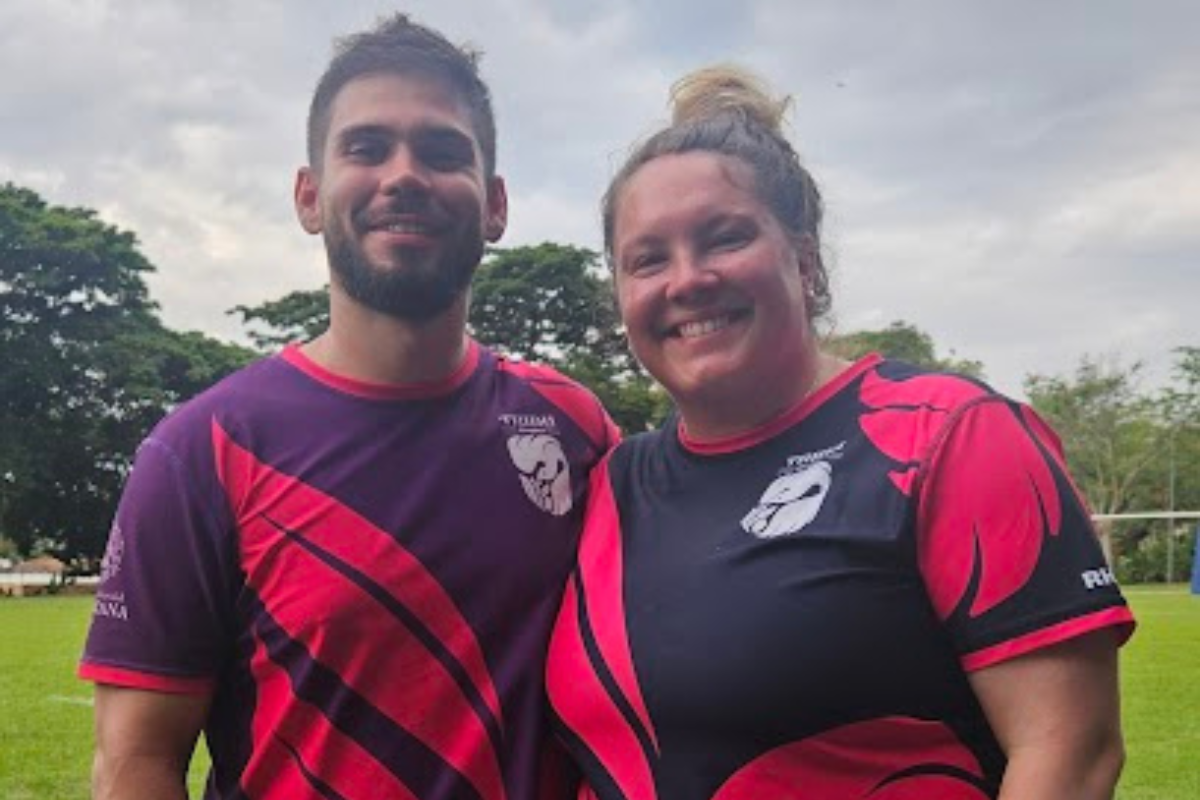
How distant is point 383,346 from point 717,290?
0.72 m

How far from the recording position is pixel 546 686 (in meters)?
2.77

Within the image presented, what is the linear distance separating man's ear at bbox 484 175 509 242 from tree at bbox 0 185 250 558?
36.5m

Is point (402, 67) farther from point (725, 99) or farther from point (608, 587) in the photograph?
point (608, 587)

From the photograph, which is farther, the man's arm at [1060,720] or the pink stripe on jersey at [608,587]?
the pink stripe on jersey at [608,587]

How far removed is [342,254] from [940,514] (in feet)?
4.32

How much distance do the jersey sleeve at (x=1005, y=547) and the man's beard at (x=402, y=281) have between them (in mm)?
1078

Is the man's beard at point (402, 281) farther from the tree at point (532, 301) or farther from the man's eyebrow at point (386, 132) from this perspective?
the tree at point (532, 301)

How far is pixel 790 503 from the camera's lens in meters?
2.44

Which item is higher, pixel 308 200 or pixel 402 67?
pixel 402 67

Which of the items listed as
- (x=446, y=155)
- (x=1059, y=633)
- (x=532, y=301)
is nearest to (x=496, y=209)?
(x=446, y=155)

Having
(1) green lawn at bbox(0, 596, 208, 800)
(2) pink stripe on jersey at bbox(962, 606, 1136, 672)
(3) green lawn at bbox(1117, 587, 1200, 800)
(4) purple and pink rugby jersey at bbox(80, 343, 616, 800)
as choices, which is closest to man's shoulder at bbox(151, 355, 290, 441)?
(4) purple and pink rugby jersey at bbox(80, 343, 616, 800)

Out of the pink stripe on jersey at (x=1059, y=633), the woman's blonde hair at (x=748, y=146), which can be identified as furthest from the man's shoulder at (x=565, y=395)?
the pink stripe on jersey at (x=1059, y=633)

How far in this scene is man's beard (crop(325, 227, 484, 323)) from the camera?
9.32ft

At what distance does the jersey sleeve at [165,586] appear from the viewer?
259 cm
